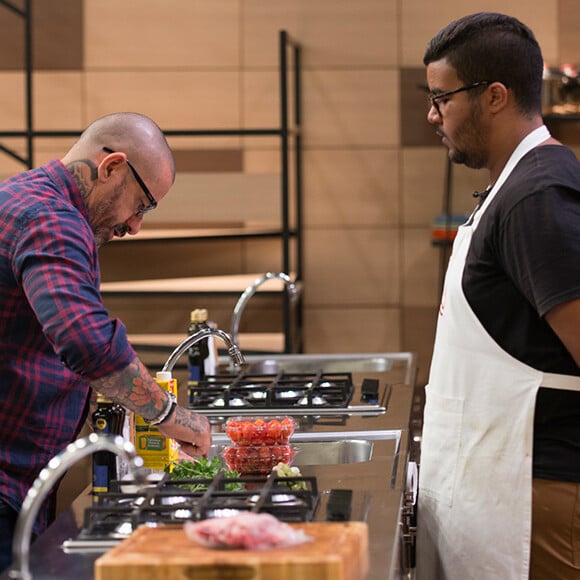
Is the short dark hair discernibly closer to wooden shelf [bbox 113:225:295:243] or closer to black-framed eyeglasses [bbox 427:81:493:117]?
black-framed eyeglasses [bbox 427:81:493:117]

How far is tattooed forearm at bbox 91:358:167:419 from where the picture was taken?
185 cm

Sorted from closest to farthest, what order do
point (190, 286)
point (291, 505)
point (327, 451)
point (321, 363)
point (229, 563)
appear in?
point (229, 563) → point (291, 505) → point (327, 451) → point (321, 363) → point (190, 286)

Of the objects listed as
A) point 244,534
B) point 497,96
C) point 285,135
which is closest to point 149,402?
point 244,534

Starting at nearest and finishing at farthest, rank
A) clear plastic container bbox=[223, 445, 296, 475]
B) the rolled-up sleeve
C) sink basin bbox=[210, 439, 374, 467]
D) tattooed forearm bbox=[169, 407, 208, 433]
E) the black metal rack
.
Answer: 1. the rolled-up sleeve
2. tattooed forearm bbox=[169, 407, 208, 433]
3. clear plastic container bbox=[223, 445, 296, 475]
4. sink basin bbox=[210, 439, 374, 467]
5. the black metal rack

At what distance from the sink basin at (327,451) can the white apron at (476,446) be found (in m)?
0.30

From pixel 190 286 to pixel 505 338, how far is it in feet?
10.1

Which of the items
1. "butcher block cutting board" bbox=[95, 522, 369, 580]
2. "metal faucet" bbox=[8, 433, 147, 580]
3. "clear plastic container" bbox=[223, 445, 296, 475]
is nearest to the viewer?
"metal faucet" bbox=[8, 433, 147, 580]

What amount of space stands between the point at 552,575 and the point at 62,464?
111 cm

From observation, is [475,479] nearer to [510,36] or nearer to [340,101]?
[510,36]

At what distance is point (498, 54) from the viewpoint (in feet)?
6.47

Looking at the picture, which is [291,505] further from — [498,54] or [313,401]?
[313,401]

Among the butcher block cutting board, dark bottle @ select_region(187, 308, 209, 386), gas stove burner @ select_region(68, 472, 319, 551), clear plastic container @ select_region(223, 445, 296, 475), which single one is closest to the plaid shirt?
gas stove burner @ select_region(68, 472, 319, 551)

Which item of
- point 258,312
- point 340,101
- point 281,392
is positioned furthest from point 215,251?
point 281,392

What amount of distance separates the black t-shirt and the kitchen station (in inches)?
12.1
